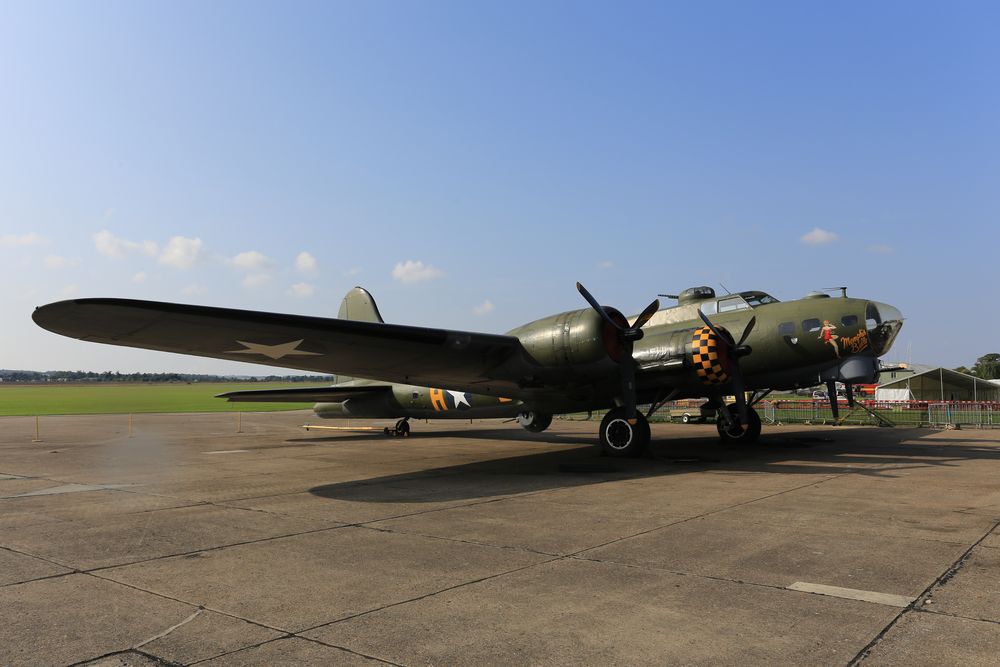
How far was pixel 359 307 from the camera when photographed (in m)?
22.4

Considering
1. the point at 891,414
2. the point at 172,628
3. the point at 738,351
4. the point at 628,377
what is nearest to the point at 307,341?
the point at 628,377

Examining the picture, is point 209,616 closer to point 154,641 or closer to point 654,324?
point 154,641

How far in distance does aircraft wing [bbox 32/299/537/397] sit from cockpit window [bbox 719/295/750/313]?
5.59 meters

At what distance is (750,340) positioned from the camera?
49.4ft

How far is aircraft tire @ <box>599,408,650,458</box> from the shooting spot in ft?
44.4

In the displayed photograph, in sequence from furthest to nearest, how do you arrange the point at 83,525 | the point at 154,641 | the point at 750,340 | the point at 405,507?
the point at 750,340, the point at 405,507, the point at 83,525, the point at 154,641

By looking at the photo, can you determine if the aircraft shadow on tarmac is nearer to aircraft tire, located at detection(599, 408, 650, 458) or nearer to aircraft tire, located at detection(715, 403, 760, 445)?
aircraft tire, located at detection(599, 408, 650, 458)

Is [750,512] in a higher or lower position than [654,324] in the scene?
lower

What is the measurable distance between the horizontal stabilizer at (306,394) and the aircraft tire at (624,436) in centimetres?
995

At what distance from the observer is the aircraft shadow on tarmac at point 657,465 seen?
390 inches

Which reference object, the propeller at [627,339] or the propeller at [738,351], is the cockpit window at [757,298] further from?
the propeller at [627,339]

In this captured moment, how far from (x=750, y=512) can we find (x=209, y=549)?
5909 millimetres

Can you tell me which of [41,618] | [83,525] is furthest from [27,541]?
[41,618]

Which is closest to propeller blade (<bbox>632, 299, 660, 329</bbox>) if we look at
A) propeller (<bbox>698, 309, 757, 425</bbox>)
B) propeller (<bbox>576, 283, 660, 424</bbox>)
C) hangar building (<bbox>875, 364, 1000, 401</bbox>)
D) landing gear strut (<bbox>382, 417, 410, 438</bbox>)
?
propeller (<bbox>576, 283, 660, 424</bbox>)
